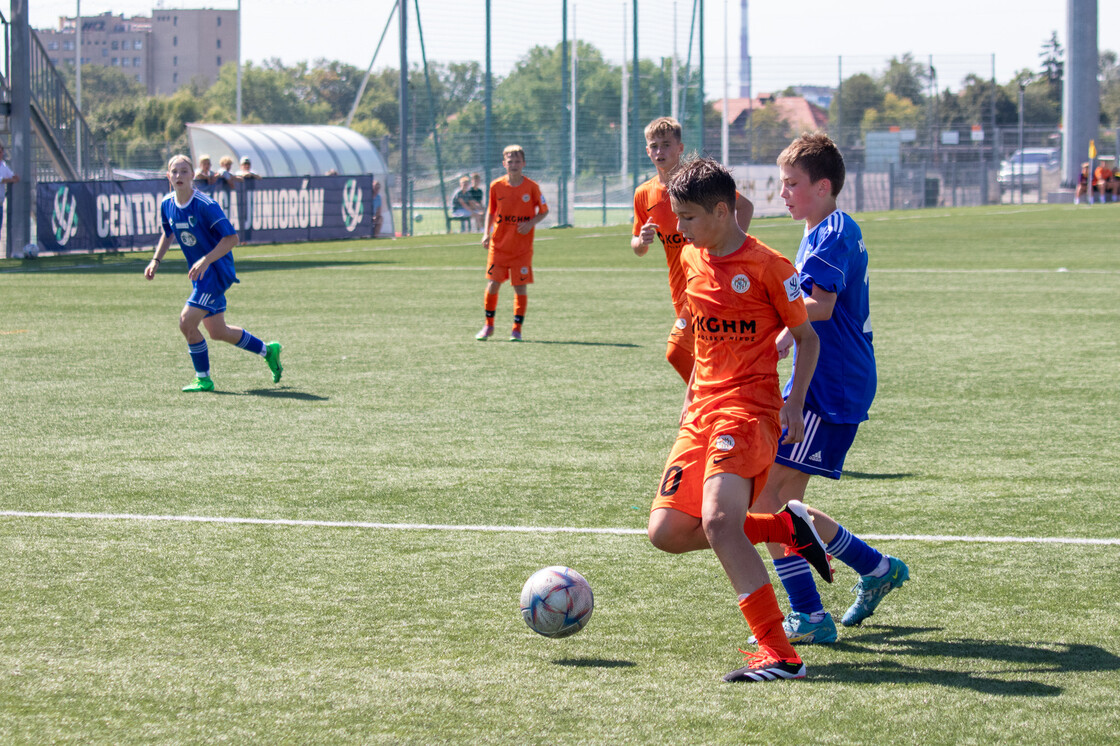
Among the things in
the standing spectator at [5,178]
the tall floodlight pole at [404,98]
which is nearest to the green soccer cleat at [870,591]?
the standing spectator at [5,178]

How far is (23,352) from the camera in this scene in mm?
12031

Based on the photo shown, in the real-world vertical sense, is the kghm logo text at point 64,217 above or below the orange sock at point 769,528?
above

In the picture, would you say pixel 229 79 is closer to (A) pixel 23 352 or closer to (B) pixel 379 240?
(B) pixel 379 240

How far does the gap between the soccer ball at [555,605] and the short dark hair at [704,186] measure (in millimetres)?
1301

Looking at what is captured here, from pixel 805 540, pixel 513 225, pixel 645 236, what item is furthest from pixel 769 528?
pixel 513 225

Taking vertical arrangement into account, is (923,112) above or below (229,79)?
below

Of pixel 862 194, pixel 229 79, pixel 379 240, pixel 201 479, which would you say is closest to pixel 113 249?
pixel 379 240

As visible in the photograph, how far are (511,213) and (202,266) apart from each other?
4.41m

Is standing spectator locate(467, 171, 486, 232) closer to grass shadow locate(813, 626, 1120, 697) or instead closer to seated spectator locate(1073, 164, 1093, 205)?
seated spectator locate(1073, 164, 1093, 205)

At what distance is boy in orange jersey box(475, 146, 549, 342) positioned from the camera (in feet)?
44.0

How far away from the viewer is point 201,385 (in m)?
10.0

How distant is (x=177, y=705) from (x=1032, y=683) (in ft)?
8.15

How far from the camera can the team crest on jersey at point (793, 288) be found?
4.01 metres

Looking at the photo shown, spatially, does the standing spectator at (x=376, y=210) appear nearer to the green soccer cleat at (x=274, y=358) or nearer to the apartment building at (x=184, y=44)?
the green soccer cleat at (x=274, y=358)
